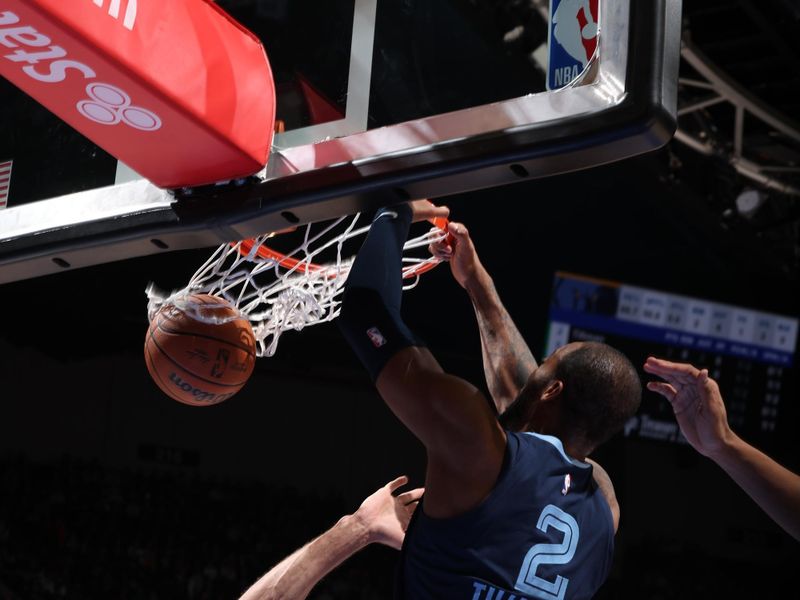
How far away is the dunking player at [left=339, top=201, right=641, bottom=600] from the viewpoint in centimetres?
164

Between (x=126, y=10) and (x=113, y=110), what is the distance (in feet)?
0.65

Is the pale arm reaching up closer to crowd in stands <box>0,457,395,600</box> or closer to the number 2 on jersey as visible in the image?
the number 2 on jersey

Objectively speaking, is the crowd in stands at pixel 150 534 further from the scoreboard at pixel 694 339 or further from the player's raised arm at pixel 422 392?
the player's raised arm at pixel 422 392

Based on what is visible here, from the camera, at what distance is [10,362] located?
8.09 meters

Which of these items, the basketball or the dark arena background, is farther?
the dark arena background

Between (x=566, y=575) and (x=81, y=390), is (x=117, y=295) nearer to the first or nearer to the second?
(x=81, y=390)

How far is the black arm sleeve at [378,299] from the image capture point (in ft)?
5.51

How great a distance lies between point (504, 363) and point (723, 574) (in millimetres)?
8288

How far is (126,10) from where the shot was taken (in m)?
1.82

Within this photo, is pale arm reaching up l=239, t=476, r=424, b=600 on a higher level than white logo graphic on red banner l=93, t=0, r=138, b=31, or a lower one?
lower

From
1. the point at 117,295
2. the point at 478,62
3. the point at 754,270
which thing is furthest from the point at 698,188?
the point at 478,62

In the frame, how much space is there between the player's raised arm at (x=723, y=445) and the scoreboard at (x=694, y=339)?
5.33 metres

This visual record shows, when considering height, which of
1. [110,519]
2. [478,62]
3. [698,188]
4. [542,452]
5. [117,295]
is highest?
[478,62]

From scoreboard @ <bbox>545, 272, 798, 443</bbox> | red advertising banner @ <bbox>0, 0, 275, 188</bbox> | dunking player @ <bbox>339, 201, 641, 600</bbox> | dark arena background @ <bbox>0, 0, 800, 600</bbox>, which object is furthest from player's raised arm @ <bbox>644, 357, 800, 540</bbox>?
scoreboard @ <bbox>545, 272, 798, 443</bbox>
